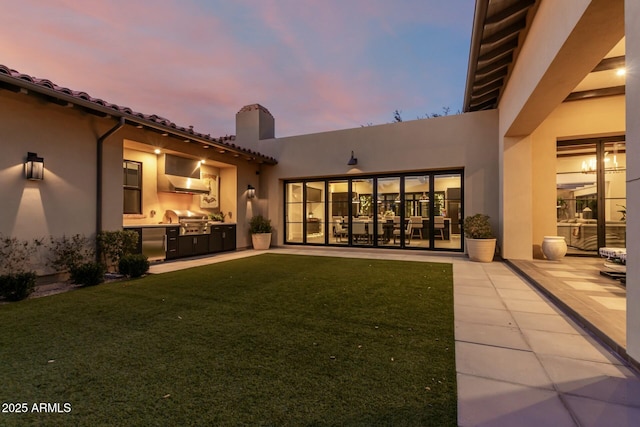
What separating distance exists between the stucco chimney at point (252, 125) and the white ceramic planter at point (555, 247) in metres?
8.97

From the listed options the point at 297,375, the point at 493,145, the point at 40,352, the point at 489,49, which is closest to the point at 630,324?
the point at 297,375

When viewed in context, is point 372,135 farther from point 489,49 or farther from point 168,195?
point 168,195

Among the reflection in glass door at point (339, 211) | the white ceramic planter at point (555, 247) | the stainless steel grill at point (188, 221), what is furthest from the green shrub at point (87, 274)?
the white ceramic planter at point (555, 247)

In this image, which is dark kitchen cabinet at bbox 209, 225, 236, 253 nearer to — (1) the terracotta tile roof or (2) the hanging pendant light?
(1) the terracotta tile roof

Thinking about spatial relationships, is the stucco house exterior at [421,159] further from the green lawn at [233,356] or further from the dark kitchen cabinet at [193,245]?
the green lawn at [233,356]

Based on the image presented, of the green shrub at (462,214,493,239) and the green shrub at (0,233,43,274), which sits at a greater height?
the green shrub at (462,214,493,239)

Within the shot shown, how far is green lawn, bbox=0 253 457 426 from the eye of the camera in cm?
159

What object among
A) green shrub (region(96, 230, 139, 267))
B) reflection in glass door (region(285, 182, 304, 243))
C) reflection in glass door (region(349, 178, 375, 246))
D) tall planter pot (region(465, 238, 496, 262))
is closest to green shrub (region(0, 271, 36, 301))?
green shrub (region(96, 230, 139, 267))

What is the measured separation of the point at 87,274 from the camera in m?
4.61

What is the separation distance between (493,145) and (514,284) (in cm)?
440

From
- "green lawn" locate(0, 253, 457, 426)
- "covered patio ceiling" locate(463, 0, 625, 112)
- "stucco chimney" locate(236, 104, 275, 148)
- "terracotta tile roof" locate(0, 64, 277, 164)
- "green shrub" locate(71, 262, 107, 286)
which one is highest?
"stucco chimney" locate(236, 104, 275, 148)

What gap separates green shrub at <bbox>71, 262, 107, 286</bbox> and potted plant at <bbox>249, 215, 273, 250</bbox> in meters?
4.92

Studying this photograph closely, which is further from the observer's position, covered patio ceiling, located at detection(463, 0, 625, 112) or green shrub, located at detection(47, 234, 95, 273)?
green shrub, located at detection(47, 234, 95, 273)

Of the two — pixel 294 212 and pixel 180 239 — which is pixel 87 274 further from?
pixel 294 212
